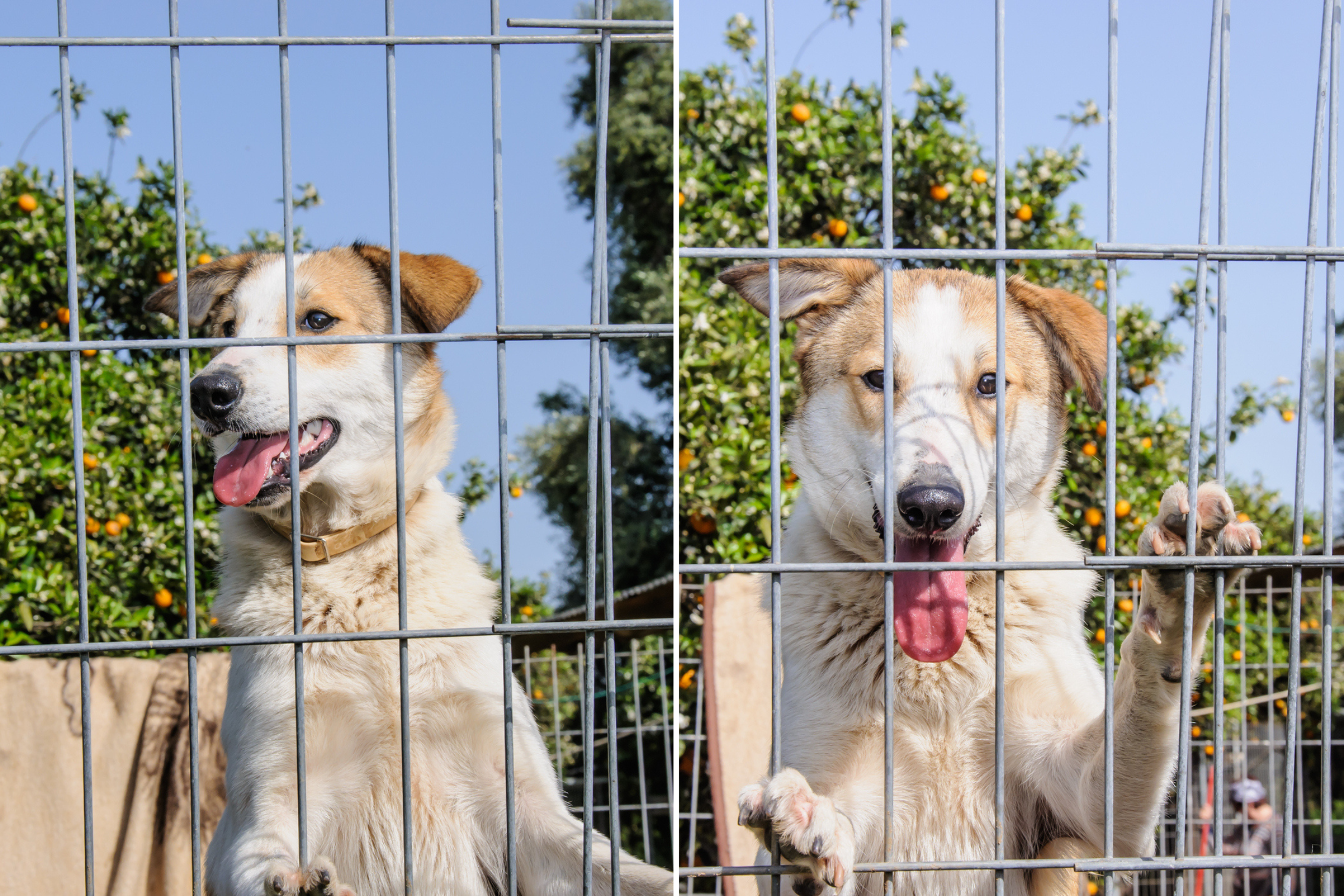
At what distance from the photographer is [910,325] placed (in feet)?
7.90

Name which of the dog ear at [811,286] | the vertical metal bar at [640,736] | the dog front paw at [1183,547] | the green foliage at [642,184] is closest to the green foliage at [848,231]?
the vertical metal bar at [640,736]

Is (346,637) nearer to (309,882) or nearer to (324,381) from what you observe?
(309,882)

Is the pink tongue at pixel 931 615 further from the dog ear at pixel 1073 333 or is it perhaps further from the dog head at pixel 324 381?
the dog head at pixel 324 381

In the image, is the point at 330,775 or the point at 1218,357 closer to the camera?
the point at 1218,357

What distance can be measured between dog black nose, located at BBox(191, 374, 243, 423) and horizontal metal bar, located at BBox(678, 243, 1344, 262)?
4.08 ft

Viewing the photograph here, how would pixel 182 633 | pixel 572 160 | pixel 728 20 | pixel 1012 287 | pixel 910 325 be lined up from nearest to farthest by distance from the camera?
pixel 910 325 → pixel 1012 287 → pixel 182 633 → pixel 728 20 → pixel 572 160

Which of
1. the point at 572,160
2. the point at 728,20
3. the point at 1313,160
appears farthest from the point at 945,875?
the point at 572,160

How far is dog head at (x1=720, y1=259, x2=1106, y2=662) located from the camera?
212cm

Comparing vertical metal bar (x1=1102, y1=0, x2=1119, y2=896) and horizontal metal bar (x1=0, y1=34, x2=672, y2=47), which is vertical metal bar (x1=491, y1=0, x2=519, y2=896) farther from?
vertical metal bar (x1=1102, y1=0, x2=1119, y2=896)

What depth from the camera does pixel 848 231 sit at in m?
4.48

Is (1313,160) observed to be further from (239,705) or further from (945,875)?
(239,705)

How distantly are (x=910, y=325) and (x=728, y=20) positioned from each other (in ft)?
9.83

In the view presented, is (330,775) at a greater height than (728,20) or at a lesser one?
lesser

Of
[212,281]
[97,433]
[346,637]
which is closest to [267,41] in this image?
[346,637]
